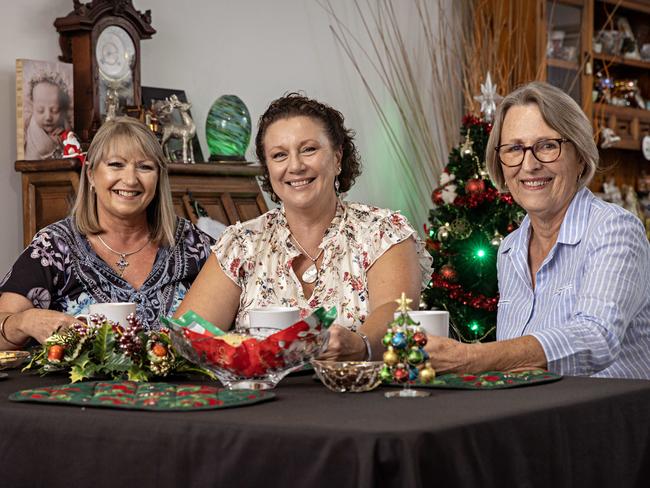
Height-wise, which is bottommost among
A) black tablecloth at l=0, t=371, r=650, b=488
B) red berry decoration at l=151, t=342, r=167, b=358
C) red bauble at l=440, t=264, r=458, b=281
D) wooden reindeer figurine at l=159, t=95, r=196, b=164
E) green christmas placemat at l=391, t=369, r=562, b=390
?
black tablecloth at l=0, t=371, r=650, b=488

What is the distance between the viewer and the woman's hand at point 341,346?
1.87m

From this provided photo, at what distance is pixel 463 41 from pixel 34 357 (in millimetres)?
4602

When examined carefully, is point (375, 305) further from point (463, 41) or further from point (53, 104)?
point (463, 41)

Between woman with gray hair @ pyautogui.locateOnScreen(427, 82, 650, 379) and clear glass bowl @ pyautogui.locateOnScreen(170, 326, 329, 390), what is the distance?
10.7 inches

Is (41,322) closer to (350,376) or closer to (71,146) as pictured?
(350,376)

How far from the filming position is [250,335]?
177cm

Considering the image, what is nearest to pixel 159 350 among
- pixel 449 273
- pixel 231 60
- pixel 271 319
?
pixel 271 319

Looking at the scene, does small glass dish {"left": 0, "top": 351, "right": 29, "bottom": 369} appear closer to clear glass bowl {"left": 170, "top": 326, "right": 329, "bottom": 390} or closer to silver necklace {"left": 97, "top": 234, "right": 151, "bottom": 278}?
clear glass bowl {"left": 170, "top": 326, "right": 329, "bottom": 390}

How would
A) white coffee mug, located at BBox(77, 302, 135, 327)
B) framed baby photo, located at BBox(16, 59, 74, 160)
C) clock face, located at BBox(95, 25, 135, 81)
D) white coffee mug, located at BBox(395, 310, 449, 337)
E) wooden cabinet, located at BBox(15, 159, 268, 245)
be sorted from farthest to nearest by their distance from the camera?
clock face, located at BBox(95, 25, 135, 81)
framed baby photo, located at BBox(16, 59, 74, 160)
wooden cabinet, located at BBox(15, 159, 268, 245)
white coffee mug, located at BBox(77, 302, 135, 327)
white coffee mug, located at BBox(395, 310, 449, 337)

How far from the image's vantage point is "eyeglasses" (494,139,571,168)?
2.32 metres

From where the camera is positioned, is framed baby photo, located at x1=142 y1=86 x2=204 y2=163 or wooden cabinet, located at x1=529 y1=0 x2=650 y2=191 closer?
framed baby photo, located at x1=142 y1=86 x2=204 y2=163

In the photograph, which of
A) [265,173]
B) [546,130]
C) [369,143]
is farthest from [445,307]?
[546,130]

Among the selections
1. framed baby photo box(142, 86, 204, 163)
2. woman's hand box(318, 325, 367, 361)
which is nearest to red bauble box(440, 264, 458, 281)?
framed baby photo box(142, 86, 204, 163)

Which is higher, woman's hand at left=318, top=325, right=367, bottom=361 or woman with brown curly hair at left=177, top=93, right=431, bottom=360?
woman with brown curly hair at left=177, top=93, right=431, bottom=360
